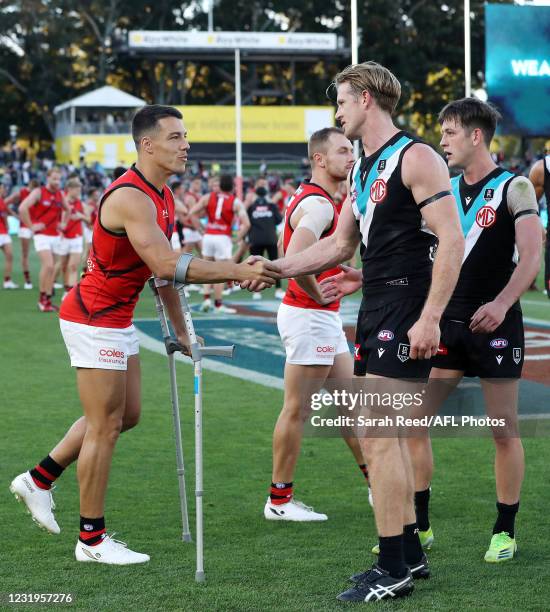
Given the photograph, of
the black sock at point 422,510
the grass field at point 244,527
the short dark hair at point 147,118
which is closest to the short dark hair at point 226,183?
the grass field at point 244,527

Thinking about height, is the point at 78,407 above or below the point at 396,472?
below

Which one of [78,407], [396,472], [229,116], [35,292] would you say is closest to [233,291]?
[35,292]

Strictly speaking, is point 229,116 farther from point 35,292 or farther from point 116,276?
point 116,276

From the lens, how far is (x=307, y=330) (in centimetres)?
680

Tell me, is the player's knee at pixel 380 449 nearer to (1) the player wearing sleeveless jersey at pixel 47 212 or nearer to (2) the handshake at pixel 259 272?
(2) the handshake at pixel 259 272

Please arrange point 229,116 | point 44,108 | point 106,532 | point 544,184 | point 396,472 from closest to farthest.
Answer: point 396,472
point 106,532
point 544,184
point 229,116
point 44,108

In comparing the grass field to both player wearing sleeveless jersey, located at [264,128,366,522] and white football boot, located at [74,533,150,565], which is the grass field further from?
player wearing sleeveless jersey, located at [264,128,366,522]

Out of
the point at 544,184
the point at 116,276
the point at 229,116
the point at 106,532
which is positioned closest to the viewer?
the point at 116,276

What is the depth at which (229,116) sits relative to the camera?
64.9 metres

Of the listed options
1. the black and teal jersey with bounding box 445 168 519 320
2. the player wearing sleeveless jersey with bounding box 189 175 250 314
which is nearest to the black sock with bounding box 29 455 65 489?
the black and teal jersey with bounding box 445 168 519 320

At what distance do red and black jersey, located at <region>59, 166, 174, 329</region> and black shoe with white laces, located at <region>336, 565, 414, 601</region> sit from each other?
1.77m

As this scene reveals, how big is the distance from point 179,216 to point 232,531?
1455cm

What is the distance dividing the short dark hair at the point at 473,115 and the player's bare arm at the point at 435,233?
889 mm

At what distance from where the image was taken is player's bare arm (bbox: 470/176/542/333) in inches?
218
